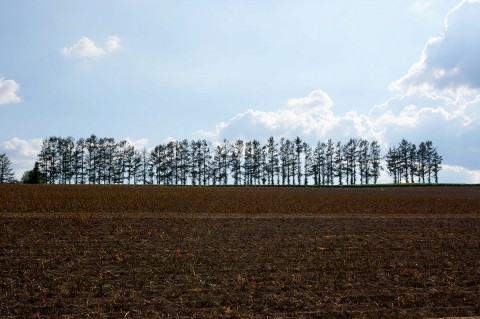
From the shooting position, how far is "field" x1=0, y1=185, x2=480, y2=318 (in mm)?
10438

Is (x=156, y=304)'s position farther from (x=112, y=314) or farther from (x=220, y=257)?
(x=220, y=257)

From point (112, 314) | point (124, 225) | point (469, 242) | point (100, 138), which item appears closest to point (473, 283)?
point (469, 242)

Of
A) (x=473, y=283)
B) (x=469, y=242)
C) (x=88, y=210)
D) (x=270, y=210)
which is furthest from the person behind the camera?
(x=270, y=210)

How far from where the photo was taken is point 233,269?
44.7 ft

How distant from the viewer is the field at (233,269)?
411 inches

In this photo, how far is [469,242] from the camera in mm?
19188

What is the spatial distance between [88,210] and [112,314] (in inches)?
810

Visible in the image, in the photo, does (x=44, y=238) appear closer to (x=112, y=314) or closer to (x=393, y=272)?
(x=112, y=314)

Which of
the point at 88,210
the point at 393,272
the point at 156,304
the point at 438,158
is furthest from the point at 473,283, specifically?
the point at 438,158

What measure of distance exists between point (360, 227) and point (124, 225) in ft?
42.5

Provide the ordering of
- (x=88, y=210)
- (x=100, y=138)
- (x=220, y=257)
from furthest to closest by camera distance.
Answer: (x=100, y=138)
(x=88, y=210)
(x=220, y=257)

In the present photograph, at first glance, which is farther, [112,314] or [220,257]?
[220,257]

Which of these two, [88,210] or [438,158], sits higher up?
[438,158]

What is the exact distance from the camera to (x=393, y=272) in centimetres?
1377
